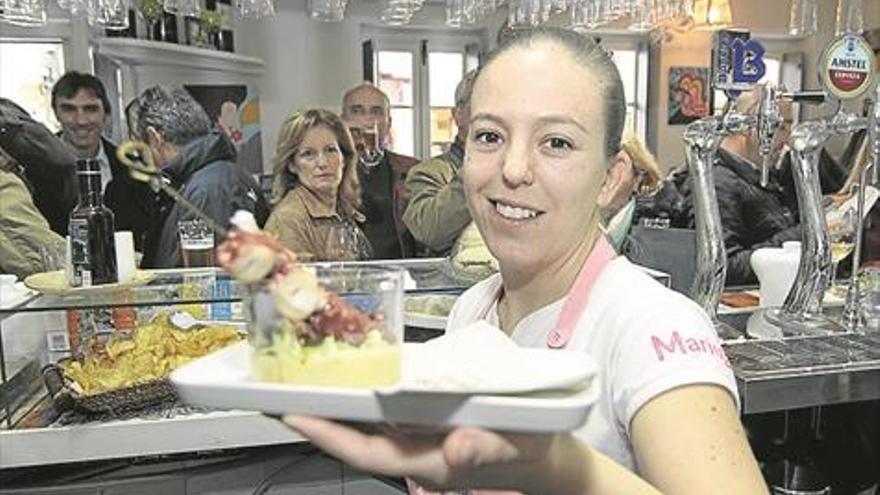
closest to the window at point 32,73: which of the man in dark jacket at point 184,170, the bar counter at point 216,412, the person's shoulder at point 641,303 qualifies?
the man in dark jacket at point 184,170

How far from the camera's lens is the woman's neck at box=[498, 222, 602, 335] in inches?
36.5

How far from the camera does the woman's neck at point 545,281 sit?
926mm

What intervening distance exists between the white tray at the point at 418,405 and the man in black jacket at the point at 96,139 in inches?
95.4

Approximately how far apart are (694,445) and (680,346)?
0.33 feet

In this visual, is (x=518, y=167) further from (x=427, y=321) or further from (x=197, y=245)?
(x=197, y=245)

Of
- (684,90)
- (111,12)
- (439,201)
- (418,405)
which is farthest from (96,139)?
(684,90)

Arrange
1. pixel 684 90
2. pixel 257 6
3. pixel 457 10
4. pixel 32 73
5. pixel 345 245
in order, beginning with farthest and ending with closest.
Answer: pixel 684 90, pixel 32 73, pixel 457 10, pixel 257 6, pixel 345 245

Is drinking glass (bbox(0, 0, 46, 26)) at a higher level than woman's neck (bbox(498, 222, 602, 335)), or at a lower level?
higher

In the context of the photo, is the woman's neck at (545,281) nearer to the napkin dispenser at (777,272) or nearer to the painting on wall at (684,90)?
the napkin dispenser at (777,272)

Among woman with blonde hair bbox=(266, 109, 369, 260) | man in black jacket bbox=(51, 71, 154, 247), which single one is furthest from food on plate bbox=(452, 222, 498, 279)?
man in black jacket bbox=(51, 71, 154, 247)

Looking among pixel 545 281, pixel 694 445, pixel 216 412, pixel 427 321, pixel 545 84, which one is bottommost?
pixel 216 412

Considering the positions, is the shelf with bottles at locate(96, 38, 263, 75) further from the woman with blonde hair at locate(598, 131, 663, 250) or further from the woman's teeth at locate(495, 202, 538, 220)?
the woman's teeth at locate(495, 202, 538, 220)

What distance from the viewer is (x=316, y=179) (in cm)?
253

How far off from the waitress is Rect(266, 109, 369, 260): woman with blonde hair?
1.45 metres
